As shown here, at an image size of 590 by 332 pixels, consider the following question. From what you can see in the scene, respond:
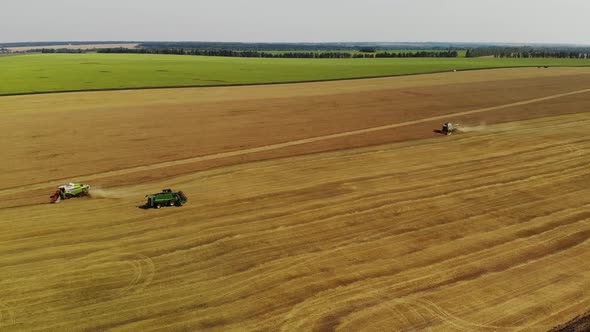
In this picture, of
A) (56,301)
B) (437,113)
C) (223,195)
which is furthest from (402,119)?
(56,301)

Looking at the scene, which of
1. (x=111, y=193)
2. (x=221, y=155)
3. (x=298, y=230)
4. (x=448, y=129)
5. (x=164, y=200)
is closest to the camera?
(x=298, y=230)

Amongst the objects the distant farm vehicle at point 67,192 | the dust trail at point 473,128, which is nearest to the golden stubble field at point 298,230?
the dust trail at point 473,128

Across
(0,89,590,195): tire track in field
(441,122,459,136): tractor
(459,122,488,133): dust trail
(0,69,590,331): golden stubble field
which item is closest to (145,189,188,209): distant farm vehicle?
(0,69,590,331): golden stubble field

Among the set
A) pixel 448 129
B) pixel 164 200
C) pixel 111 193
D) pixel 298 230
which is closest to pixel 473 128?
pixel 448 129

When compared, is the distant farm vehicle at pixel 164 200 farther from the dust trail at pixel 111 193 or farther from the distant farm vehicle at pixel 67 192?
the distant farm vehicle at pixel 67 192

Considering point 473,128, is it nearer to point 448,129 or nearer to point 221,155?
point 448,129

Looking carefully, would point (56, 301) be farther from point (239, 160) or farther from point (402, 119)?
point (402, 119)

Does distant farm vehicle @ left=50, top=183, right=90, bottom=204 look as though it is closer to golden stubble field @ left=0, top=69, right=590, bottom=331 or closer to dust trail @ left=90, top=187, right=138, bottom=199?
dust trail @ left=90, top=187, right=138, bottom=199
